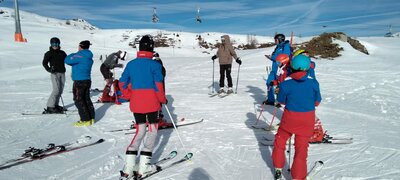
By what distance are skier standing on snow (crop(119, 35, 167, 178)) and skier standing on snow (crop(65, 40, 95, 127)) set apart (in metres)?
3.13

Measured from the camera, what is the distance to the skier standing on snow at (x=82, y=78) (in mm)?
7398

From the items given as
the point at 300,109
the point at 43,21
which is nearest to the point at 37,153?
the point at 300,109

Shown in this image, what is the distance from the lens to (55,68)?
8438 mm

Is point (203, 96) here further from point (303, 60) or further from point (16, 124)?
point (303, 60)

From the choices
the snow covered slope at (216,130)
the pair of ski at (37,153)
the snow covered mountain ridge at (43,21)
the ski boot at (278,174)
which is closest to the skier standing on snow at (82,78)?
Answer: the snow covered slope at (216,130)

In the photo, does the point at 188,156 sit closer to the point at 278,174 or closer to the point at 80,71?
the point at 278,174

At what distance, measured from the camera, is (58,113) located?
8867 mm

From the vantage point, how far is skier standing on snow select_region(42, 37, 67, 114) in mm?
8336

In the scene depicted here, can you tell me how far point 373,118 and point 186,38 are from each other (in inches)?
1576

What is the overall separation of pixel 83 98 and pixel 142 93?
3.49m

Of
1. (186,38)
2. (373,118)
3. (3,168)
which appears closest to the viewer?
(3,168)

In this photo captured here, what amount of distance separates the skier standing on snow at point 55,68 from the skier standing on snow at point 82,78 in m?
1.17

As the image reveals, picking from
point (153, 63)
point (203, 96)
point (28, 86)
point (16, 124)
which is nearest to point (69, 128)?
point (16, 124)

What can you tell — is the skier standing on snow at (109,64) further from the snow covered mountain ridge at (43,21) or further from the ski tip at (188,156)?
the snow covered mountain ridge at (43,21)
